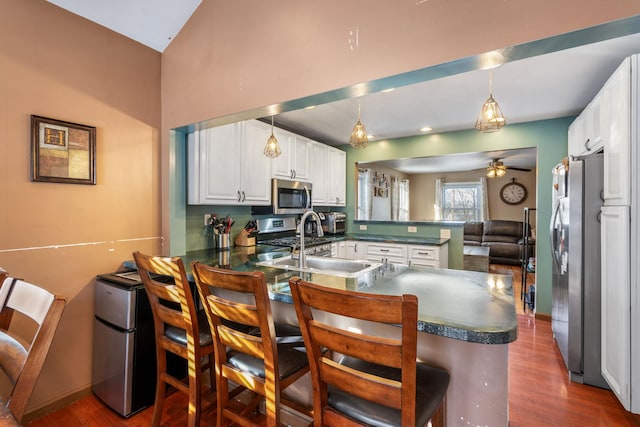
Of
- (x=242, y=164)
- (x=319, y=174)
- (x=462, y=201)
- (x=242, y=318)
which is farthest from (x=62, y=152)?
(x=462, y=201)

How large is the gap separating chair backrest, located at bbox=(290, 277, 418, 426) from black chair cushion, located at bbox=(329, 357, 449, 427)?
5 centimetres

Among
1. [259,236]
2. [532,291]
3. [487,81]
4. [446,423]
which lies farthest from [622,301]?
[259,236]

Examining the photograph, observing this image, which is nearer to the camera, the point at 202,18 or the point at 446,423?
the point at 446,423

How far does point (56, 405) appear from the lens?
6.13 feet

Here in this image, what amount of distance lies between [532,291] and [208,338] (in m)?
4.00

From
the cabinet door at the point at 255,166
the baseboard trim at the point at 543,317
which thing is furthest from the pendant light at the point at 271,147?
the baseboard trim at the point at 543,317

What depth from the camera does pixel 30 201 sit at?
1765 millimetres

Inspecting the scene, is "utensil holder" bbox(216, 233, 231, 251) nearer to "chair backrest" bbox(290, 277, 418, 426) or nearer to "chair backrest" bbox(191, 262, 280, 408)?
"chair backrest" bbox(191, 262, 280, 408)

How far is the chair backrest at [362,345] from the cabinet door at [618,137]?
1965 mm

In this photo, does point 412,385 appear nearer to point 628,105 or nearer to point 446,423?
point 446,423

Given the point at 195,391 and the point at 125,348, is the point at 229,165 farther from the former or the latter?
the point at 195,391

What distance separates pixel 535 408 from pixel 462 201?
7188mm

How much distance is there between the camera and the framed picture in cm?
178

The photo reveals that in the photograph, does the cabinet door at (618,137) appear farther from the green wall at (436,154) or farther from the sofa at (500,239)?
the sofa at (500,239)
